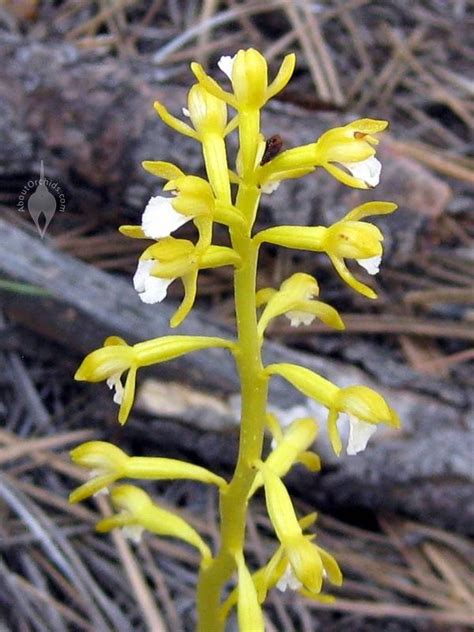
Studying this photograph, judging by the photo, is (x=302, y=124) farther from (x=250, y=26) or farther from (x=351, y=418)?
(x=351, y=418)

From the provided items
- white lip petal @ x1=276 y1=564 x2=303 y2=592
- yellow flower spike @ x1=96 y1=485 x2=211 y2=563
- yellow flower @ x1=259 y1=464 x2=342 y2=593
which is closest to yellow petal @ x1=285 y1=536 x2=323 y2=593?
yellow flower @ x1=259 y1=464 x2=342 y2=593

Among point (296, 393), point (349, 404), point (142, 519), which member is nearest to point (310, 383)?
point (349, 404)

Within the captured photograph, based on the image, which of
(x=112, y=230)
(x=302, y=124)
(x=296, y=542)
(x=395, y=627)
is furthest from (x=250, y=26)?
(x=296, y=542)

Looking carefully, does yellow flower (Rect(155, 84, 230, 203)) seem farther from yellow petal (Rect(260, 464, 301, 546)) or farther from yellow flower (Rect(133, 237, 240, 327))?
yellow petal (Rect(260, 464, 301, 546))

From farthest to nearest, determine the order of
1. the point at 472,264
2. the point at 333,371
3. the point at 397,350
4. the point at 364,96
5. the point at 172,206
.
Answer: the point at 364,96, the point at 472,264, the point at 397,350, the point at 333,371, the point at 172,206

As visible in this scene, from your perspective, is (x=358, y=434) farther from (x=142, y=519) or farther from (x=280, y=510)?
(x=142, y=519)

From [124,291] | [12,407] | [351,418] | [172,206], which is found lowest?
[12,407]
